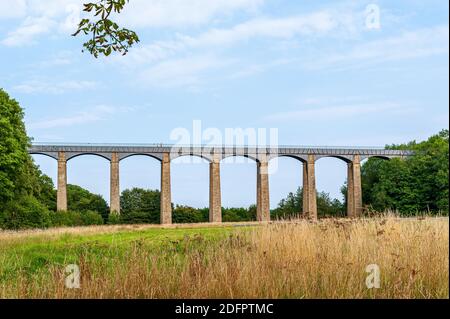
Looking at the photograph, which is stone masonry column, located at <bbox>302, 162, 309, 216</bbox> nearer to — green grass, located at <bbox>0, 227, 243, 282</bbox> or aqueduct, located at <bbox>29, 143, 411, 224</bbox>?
aqueduct, located at <bbox>29, 143, 411, 224</bbox>

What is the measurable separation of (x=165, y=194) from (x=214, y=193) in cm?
494

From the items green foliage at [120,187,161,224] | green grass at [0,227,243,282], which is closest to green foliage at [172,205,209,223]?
green foliage at [120,187,161,224]

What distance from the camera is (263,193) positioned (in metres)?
56.7

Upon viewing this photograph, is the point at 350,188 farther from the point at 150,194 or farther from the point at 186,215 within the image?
the point at 150,194

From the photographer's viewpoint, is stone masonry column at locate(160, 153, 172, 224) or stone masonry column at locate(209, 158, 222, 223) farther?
stone masonry column at locate(209, 158, 222, 223)

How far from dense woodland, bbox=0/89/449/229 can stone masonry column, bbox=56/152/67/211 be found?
→ 3.59 feet

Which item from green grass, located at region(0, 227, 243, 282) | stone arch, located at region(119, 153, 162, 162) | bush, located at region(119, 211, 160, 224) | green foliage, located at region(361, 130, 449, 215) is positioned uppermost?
stone arch, located at region(119, 153, 162, 162)

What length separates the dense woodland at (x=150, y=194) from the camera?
26.1 meters

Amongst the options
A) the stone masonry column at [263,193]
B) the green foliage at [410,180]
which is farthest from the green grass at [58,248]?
the stone masonry column at [263,193]

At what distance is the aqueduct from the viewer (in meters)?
53.3

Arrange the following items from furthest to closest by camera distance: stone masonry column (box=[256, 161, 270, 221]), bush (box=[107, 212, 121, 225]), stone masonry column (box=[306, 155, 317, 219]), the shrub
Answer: stone masonry column (box=[306, 155, 317, 219])
stone masonry column (box=[256, 161, 270, 221])
the shrub
bush (box=[107, 212, 121, 225])

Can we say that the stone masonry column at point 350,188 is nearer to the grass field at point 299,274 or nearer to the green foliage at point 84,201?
the green foliage at point 84,201

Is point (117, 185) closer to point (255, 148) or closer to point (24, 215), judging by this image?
point (255, 148)

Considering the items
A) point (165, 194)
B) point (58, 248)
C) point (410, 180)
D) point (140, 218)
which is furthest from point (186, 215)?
point (58, 248)
